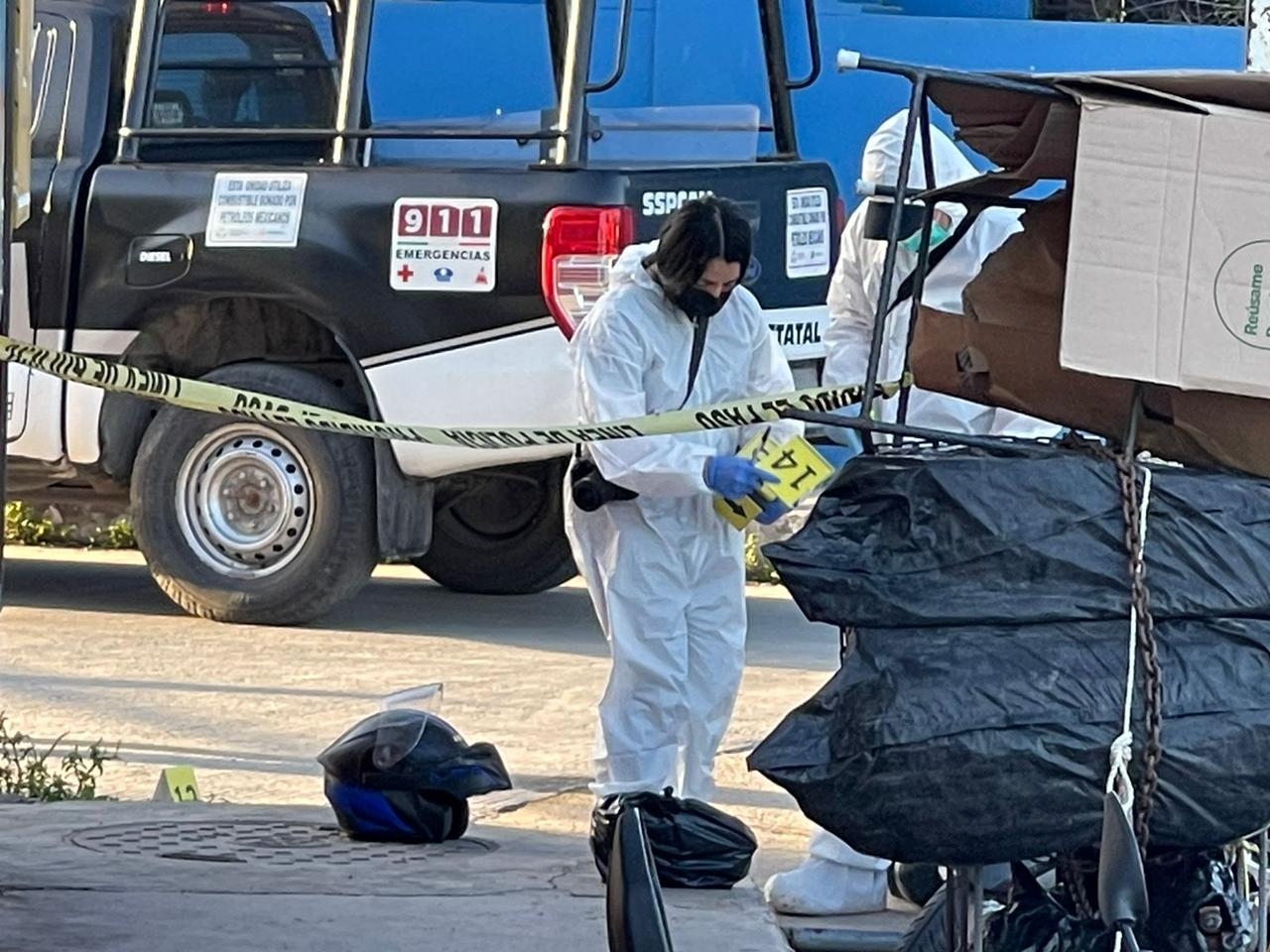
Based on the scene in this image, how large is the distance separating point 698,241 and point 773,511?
0.68m

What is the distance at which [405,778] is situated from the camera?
5320 mm

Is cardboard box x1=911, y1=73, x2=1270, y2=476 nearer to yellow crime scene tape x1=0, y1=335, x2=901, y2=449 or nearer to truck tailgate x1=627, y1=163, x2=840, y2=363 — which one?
yellow crime scene tape x1=0, y1=335, x2=901, y2=449

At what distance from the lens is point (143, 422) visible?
9156mm

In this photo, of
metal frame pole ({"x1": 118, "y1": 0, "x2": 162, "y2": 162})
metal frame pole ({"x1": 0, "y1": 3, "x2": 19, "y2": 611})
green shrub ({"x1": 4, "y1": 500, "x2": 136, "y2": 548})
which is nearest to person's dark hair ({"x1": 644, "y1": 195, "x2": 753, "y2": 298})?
metal frame pole ({"x1": 0, "y1": 3, "x2": 19, "y2": 611})

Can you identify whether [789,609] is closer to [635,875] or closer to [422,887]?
[422,887]

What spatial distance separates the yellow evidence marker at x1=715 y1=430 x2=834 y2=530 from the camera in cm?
526

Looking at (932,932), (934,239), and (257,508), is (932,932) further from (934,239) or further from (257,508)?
(257,508)

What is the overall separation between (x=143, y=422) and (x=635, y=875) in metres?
6.77

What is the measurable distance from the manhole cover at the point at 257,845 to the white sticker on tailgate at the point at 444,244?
3.18 meters

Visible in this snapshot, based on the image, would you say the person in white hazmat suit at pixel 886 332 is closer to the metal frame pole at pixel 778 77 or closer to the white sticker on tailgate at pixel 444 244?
the white sticker on tailgate at pixel 444 244

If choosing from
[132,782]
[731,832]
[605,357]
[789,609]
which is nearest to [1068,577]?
[731,832]

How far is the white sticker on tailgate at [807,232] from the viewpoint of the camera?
8.68 metres

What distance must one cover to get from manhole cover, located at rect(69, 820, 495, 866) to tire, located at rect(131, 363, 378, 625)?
10.6 feet

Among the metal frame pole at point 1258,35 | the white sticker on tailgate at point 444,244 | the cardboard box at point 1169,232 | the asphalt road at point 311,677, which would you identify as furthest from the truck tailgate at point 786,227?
the cardboard box at point 1169,232
